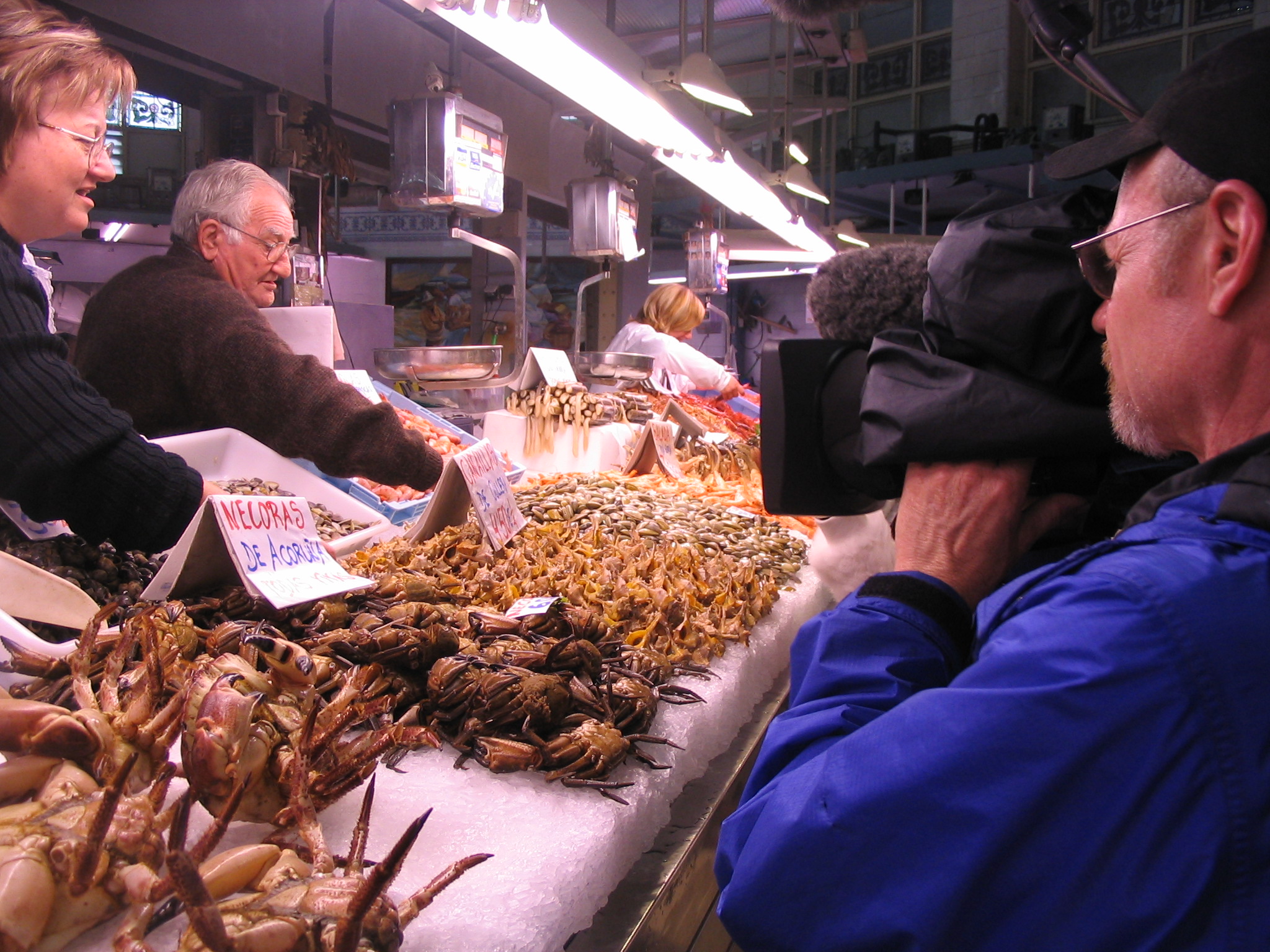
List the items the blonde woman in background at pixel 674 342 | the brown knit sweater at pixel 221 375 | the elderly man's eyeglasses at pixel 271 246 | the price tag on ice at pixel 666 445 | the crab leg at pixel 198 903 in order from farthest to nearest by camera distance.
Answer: the blonde woman in background at pixel 674 342
the price tag on ice at pixel 666 445
the elderly man's eyeglasses at pixel 271 246
the brown knit sweater at pixel 221 375
the crab leg at pixel 198 903

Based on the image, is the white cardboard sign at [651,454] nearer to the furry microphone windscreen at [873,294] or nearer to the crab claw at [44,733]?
the furry microphone windscreen at [873,294]

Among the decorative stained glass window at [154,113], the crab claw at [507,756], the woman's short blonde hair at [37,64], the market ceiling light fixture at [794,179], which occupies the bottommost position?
the crab claw at [507,756]

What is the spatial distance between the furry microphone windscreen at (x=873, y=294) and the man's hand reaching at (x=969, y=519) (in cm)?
39

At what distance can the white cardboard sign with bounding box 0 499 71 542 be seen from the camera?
4.82ft

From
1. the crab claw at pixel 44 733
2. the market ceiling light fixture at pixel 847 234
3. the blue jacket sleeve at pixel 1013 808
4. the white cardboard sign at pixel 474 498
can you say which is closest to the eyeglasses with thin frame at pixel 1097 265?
the blue jacket sleeve at pixel 1013 808

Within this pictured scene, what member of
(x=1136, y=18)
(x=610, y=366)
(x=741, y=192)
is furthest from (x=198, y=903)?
(x=1136, y=18)

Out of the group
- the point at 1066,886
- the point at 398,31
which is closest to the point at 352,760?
the point at 1066,886

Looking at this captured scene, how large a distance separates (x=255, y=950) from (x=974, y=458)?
86cm

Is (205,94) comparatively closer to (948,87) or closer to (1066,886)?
(1066,886)

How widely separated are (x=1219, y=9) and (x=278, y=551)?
13.7 metres

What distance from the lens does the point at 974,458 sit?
3.38 ft

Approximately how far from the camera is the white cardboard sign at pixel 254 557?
1310 mm

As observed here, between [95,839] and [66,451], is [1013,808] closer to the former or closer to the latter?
[95,839]

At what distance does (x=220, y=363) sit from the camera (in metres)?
2.37
